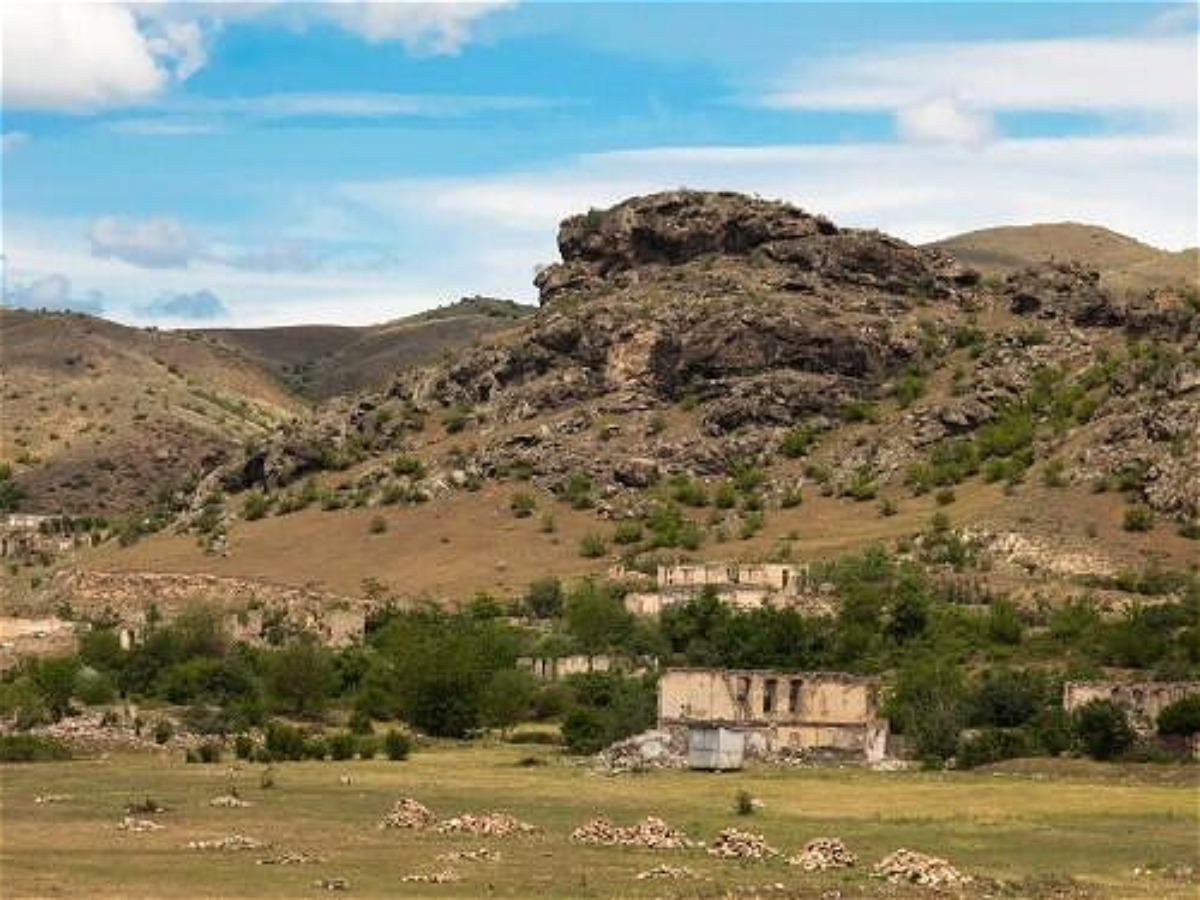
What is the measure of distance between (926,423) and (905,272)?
683 inches

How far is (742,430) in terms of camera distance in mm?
128375

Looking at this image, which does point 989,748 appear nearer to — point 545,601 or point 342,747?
point 342,747

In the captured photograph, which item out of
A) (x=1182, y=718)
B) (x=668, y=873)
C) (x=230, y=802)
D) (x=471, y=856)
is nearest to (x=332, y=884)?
(x=471, y=856)

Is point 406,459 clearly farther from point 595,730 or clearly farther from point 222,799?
point 222,799

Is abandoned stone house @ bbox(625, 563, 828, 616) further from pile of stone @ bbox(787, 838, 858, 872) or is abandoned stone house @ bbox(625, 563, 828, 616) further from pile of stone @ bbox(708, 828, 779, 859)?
pile of stone @ bbox(787, 838, 858, 872)

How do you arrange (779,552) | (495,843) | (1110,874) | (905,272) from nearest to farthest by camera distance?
1. (1110,874)
2. (495,843)
3. (779,552)
4. (905,272)

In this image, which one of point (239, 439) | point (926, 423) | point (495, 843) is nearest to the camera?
point (495, 843)

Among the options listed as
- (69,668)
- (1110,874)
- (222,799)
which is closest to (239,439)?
A: (69,668)

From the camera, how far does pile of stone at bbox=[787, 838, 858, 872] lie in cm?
4425

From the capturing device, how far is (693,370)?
130500 millimetres

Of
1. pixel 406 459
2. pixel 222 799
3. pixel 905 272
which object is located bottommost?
pixel 222 799

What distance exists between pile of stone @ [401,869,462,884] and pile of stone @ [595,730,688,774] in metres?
24.9

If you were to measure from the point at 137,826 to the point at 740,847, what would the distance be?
38.8 ft

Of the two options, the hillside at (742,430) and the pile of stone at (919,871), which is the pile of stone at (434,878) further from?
the hillside at (742,430)
